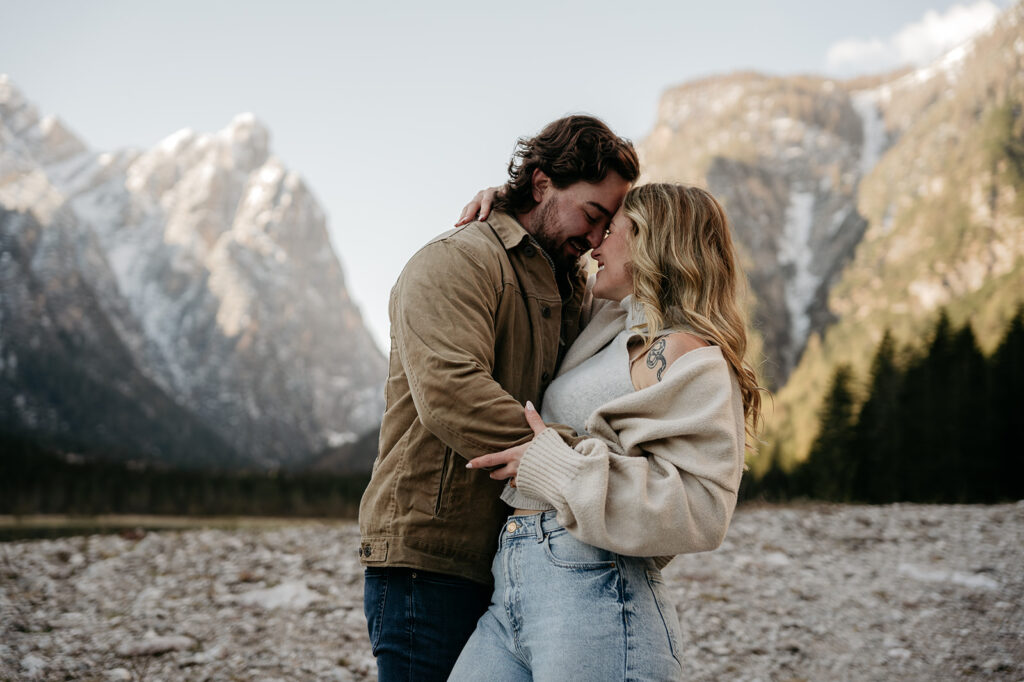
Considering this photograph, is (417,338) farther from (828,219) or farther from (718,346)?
(828,219)

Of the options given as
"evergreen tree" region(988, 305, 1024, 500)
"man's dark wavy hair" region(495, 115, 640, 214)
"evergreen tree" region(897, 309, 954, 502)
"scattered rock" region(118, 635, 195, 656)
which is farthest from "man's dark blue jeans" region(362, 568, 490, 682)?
"evergreen tree" region(897, 309, 954, 502)

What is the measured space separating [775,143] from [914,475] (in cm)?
8833

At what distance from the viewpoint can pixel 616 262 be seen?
2.77m

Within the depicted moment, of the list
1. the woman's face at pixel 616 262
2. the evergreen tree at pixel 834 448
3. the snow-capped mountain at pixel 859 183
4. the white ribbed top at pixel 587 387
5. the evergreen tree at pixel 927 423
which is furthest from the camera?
the snow-capped mountain at pixel 859 183

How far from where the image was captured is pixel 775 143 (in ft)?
337

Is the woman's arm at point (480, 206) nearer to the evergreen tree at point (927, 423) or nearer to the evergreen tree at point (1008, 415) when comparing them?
the evergreen tree at point (1008, 415)

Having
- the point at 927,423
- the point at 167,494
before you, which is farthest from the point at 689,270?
the point at 167,494

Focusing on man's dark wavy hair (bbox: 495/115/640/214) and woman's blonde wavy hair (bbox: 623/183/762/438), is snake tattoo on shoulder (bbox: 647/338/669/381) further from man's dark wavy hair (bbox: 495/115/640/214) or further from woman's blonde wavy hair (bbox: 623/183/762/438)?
man's dark wavy hair (bbox: 495/115/640/214)

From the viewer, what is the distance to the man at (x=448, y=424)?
90.3 inches

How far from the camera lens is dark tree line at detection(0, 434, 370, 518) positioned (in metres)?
39.8

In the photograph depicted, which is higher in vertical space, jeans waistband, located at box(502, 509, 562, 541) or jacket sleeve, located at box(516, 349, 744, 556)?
jacket sleeve, located at box(516, 349, 744, 556)

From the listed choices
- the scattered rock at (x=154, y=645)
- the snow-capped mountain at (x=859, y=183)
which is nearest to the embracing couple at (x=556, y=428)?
the scattered rock at (x=154, y=645)

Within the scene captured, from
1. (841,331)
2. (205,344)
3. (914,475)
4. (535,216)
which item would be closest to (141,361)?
(205,344)

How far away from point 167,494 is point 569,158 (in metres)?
47.6
